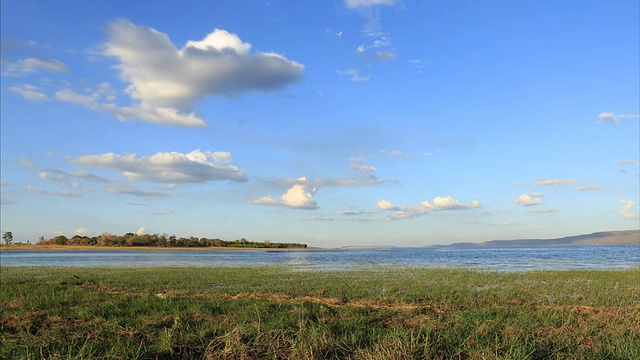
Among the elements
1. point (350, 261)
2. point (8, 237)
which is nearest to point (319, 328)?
point (350, 261)

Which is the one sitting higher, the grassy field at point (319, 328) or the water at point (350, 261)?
the grassy field at point (319, 328)

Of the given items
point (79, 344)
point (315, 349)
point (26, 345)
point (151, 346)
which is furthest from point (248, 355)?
point (26, 345)

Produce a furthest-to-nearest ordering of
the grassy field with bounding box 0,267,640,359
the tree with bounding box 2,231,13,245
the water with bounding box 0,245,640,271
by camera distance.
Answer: the tree with bounding box 2,231,13,245 → the water with bounding box 0,245,640,271 → the grassy field with bounding box 0,267,640,359

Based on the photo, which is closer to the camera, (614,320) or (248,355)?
(248,355)

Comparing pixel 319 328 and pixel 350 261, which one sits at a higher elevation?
pixel 319 328

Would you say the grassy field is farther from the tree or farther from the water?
the tree

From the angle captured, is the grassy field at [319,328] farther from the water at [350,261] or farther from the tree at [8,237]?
the tree at [8,237]

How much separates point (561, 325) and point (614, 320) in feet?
6.19

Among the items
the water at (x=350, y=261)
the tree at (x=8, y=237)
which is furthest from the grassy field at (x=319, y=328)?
the tree at (x=8, y=237)

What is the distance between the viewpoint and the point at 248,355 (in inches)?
295

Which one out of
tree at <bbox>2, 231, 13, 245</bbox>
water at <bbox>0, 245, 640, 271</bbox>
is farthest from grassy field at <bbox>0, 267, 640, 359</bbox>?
tree at <bbox>2, 231, 13, 245</bbox>

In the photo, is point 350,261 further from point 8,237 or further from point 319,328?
point 8,237

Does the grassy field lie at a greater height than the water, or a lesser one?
greater

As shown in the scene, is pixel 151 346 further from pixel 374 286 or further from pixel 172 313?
pixel 374 286
